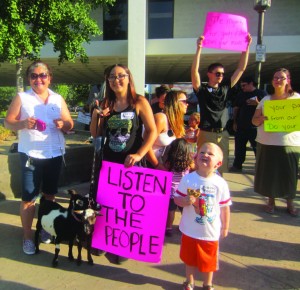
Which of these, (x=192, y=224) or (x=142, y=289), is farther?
(x=142, y=289)

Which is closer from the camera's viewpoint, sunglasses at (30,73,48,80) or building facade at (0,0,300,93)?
sunglasses at (30,73,48,80)

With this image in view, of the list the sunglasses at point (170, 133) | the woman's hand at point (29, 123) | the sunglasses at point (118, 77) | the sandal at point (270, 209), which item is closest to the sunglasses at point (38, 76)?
the woman's hand at point (29, 123)

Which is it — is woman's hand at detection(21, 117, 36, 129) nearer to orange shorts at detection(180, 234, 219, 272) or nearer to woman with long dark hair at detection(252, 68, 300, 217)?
orange shorts at detection(180, 234, 219, 272)

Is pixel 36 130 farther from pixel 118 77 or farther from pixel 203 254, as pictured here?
pixel 203 254

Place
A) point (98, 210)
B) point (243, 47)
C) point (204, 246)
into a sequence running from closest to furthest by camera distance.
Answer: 1. point (204, 246)
2. point (98, 210)
3. point (243, 47)

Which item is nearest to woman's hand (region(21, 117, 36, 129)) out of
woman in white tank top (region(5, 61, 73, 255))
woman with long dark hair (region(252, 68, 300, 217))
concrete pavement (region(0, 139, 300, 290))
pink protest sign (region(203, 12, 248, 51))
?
woman in white tank top (region(5, 61, 73, 255))

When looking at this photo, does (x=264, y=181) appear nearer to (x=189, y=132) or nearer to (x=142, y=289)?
(x=189, y=132)

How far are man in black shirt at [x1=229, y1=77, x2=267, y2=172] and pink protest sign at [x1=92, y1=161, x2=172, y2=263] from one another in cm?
421

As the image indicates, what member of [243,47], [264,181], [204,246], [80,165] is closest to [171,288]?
[204,246]

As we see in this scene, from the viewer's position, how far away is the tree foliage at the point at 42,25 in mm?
6114

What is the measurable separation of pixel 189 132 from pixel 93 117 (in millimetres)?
2438

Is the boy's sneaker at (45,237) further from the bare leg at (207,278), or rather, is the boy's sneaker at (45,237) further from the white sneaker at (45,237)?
the bare leg at (207,278)

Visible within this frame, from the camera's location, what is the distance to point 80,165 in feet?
18.7

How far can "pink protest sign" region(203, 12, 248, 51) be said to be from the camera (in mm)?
3846
